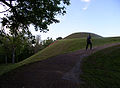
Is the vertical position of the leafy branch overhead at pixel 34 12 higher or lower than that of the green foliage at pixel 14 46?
higher

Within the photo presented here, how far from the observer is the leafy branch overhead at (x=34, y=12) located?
7496mm

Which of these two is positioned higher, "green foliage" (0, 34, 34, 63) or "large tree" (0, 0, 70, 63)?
"large tree" (0, 0, 70, 63)

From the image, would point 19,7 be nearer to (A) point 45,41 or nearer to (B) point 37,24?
(B) point 37,24

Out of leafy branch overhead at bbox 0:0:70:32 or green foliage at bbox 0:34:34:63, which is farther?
green foliage at bbox 0:34:34:63

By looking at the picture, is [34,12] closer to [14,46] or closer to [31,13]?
[31,13]

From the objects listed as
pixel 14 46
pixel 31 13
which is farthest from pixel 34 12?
pixel 14 46

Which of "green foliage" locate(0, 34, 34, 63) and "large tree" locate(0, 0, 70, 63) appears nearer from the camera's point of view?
"large tree" locate(0, 0, 70, 63)

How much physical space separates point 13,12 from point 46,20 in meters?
2.74

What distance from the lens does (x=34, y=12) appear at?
756 centimetres

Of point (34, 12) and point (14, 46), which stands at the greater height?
point (34, 12)

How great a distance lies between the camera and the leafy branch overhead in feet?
24.6

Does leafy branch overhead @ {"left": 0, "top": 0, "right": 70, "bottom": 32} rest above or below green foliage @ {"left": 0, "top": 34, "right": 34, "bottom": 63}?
above

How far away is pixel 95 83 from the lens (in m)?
5.62

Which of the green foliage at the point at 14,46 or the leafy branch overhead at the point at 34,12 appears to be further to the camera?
the green foliage at the point at 14,46
